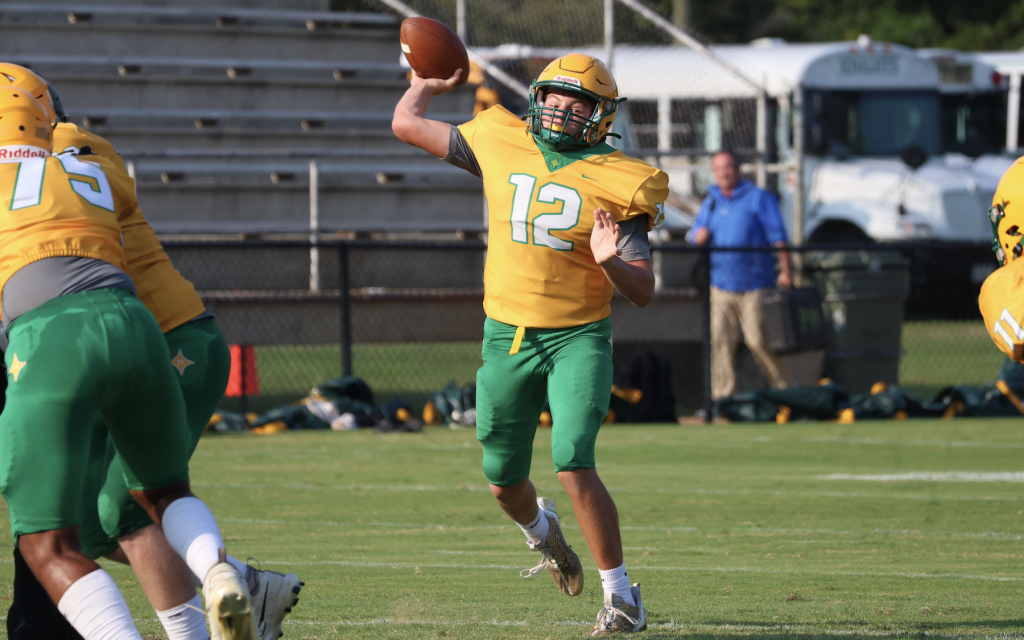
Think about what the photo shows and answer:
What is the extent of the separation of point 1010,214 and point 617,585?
1740mm

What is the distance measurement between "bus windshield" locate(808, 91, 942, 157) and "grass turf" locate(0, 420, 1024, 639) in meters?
9.01

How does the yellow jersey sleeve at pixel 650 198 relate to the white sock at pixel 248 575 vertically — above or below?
above

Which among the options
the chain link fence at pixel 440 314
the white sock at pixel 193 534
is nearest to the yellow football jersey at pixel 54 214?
the white sock at pixel 193 534

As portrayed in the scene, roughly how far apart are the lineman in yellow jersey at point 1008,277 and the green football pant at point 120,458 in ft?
7.58

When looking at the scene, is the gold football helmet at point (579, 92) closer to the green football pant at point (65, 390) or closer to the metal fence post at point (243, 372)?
the green football pant at point (65, 390)

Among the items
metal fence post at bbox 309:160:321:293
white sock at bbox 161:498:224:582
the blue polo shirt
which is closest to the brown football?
white sock at bbox 161:498:224:582

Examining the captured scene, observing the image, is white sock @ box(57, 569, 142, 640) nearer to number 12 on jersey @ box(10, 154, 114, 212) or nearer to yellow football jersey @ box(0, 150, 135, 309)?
yellow football jersey @ box(0, 150, 135, 309)

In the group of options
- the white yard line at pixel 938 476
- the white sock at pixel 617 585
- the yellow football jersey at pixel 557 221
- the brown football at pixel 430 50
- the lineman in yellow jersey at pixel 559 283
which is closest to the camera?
the white sock at pixel 617 585

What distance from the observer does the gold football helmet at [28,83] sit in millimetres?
3860

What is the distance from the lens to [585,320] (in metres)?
4.72

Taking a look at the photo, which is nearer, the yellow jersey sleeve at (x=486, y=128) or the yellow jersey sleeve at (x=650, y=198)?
the yellow jersey sleeve at (x=650, y=198)

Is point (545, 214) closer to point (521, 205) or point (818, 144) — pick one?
point (521, 205)

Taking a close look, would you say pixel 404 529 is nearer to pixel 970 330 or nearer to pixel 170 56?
pixel 170 56

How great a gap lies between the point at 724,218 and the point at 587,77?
23.4ft
